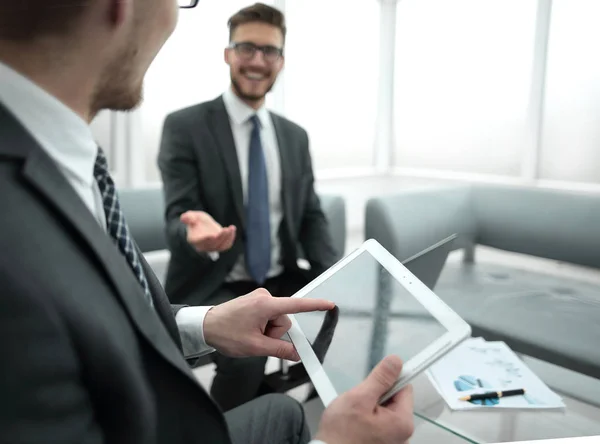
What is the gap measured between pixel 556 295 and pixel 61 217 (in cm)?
211

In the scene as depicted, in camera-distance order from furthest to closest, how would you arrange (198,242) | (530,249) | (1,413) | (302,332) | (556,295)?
(530,249) → (556,295) → (198,242) → (302,332) → (1,413)

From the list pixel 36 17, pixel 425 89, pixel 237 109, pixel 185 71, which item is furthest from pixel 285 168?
pixel 425 89

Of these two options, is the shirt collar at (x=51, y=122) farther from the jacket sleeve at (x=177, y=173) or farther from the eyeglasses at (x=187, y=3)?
the jacket sleeve at (x=177, y=173)

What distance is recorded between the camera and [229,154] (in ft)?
5.94

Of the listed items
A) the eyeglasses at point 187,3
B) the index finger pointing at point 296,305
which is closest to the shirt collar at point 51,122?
the eyeglasses at point 187,3

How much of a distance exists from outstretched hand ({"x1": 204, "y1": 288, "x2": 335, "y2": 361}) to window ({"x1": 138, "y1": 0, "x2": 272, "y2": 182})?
232 centimetres

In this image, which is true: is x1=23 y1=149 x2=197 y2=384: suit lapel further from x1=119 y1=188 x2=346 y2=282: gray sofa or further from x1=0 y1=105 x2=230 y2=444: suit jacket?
x1=119 y1=188 x2=346 y2=282: gray sofa

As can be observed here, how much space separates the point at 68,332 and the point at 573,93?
363cm

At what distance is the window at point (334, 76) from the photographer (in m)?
3.84

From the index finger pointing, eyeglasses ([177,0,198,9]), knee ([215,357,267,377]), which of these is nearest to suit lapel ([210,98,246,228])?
knee ([215,357,267,377])

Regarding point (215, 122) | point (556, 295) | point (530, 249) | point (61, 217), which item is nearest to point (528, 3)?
point (530, 249)

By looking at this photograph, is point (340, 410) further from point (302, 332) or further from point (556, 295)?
point (556, 295)

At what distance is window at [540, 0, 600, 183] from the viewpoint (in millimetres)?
3225

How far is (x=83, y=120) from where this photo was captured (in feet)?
1.99
